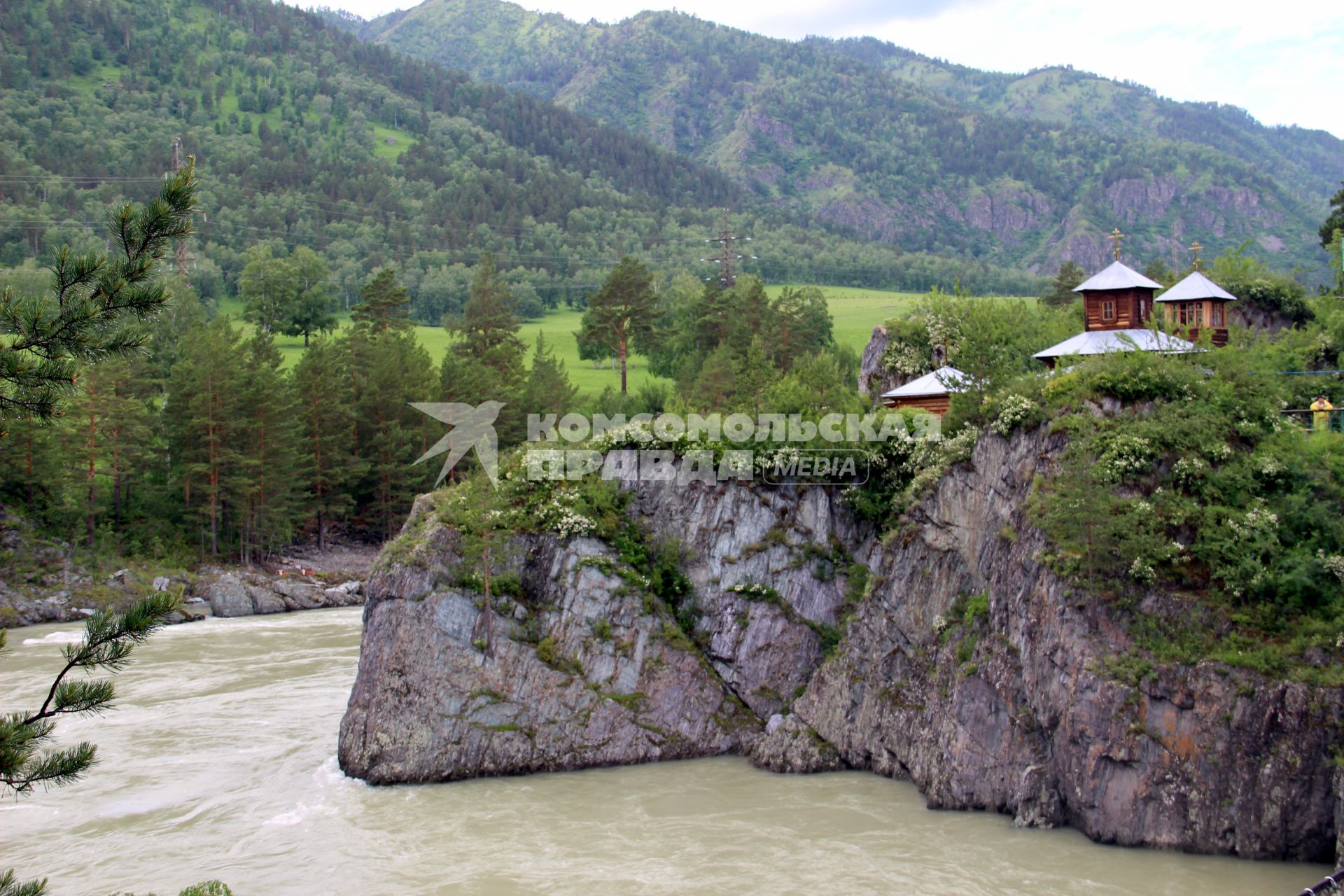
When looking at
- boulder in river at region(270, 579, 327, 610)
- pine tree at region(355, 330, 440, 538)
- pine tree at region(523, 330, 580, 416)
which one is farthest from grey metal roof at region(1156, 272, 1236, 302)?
boulder in river at region(270, 579, 327, 610)

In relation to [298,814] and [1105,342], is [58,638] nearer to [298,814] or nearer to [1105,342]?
[298,814]

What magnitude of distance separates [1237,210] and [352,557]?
191134 millimetres

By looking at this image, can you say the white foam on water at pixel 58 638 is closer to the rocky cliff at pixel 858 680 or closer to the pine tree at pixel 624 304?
the rocky cliff at pixel 858 680

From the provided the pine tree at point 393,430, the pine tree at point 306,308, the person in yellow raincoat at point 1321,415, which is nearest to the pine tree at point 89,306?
the person in yellow raincoat at point 1321,415

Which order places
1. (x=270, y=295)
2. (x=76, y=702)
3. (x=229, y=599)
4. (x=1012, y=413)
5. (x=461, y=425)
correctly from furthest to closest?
(x=270, y=295) < (x=461, y=425) < (x=229, y=599) < (x=1012, y=413) < (x=76, y=702)

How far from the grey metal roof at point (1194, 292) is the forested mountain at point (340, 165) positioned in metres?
82.2

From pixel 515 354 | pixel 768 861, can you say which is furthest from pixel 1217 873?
pixel 515 354

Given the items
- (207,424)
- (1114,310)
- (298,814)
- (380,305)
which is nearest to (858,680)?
(298,814)

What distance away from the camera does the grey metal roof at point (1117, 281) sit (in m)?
35.6

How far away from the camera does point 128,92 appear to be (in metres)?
147

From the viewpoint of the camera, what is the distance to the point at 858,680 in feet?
82.4

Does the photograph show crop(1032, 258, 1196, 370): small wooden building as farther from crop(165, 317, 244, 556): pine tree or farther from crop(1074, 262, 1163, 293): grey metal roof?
crop(165, 317, 244, 556): pine tree

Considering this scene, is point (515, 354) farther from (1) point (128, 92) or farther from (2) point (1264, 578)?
(1) point (128, 92)

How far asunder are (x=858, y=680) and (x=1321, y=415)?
12.7 metres
